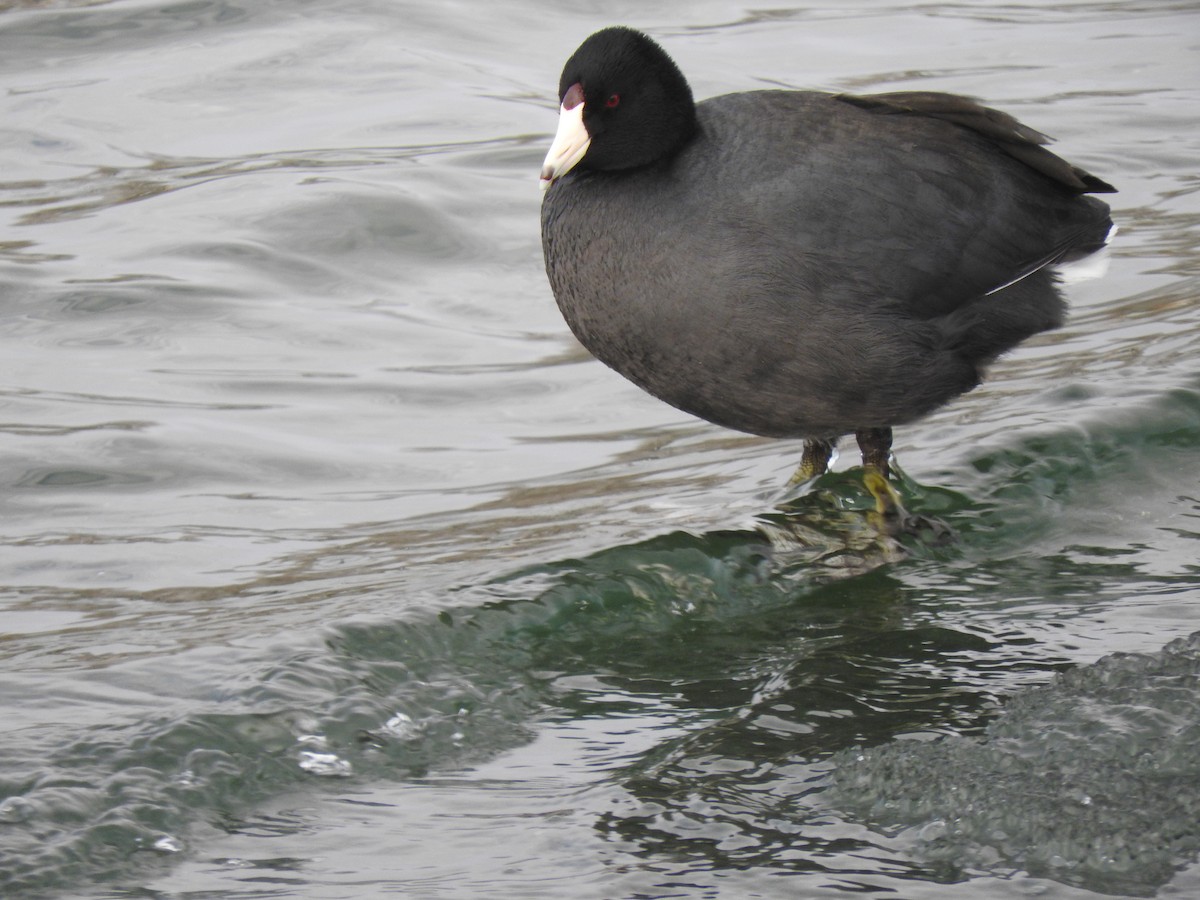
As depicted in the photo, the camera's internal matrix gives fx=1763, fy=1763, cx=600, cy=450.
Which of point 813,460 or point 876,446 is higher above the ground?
point 876,446

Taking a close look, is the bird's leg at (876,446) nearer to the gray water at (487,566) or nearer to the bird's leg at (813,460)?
the gray water at (487,566)

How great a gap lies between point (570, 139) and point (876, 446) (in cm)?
130

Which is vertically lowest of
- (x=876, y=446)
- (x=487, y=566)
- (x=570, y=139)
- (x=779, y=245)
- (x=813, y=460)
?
(x=487, y=566)

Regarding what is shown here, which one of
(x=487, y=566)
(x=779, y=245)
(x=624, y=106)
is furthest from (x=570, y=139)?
(x=487, y=566)

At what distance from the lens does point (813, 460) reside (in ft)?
18.4

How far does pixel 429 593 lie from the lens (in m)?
4.64

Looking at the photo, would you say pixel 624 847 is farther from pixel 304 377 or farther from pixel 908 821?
pixel 304 377

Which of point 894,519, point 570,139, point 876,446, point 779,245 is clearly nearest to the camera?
point 779,245

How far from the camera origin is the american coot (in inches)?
181

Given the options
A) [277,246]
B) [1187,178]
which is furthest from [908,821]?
[1187,178]

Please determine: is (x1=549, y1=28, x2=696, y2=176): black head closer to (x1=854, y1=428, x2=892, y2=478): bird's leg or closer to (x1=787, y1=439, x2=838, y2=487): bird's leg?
(x1=854, y1=428, x2=892, y2=478): bird's leg

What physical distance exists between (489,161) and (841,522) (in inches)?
218

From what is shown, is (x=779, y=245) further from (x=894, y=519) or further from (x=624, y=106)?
(x=894, y=519)

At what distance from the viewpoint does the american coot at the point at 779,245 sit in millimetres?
4605
